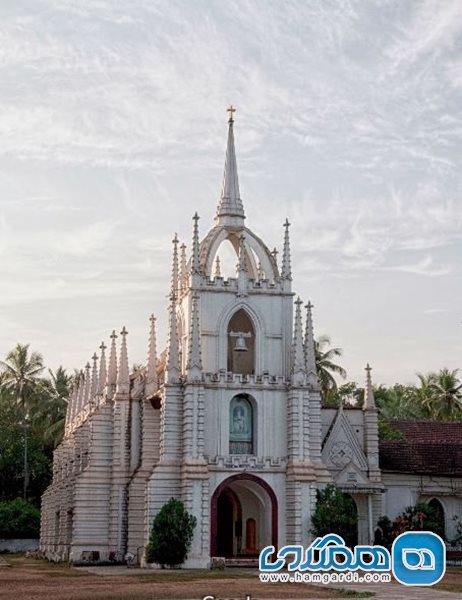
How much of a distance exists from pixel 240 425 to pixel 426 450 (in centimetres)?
1061

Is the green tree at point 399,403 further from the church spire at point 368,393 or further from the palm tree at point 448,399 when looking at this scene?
the church spire at point 368,393

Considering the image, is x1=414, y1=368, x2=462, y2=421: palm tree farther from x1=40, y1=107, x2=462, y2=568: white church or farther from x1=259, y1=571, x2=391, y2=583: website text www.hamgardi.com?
x1=259, y1=571, x2=391, y2=583: website text www.hamgardi.com

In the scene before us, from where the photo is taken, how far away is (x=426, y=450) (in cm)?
5312

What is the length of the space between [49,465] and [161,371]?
1141 inches

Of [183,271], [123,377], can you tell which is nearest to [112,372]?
[123,377]

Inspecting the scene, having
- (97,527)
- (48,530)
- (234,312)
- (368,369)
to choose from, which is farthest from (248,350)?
(48,530)

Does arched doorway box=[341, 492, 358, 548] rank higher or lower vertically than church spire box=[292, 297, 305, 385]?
lower

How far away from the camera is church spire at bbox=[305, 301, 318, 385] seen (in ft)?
161

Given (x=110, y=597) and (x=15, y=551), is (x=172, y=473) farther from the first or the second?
(x=15, y=551)

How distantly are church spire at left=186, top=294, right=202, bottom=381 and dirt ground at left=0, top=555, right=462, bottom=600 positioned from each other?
28.8ft

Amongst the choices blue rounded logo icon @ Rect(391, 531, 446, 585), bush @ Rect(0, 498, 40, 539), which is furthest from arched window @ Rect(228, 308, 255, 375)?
bush @ Rect(0, 498, 40, 539)

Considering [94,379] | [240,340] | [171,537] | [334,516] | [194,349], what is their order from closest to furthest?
[171,537], [334,516], [194,349], [240,340], [94,379]

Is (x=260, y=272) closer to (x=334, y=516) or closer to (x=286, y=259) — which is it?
(x=286, y=259)

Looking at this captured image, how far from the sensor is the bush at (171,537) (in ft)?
147
